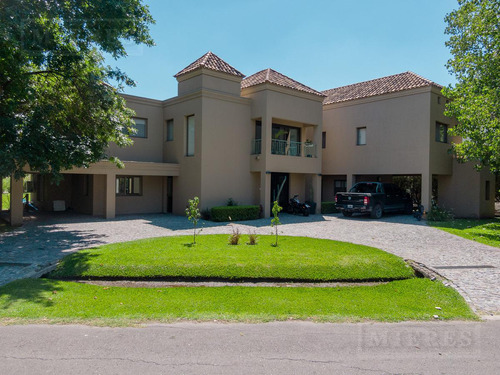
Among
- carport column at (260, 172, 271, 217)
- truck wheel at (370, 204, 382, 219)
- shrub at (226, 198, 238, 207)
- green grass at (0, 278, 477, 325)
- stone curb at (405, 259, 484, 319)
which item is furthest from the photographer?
truck wheel at (370, 204, 382, 219)

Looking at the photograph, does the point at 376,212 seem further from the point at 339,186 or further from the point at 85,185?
the point at 85,185

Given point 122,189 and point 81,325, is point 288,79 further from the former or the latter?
point 81,325

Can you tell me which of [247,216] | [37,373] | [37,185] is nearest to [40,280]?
[37,373]

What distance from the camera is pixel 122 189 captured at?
63.3ft

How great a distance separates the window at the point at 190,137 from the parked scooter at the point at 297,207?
20.5 feet

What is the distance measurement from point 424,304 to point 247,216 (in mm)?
11867

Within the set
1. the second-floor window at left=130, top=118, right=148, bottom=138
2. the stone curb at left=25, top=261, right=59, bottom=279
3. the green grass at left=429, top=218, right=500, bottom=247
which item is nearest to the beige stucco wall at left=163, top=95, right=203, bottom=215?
the second-floor window at left=130, top=118, right=148, bottom=138

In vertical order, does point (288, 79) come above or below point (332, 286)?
above

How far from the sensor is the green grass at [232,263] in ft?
25.6

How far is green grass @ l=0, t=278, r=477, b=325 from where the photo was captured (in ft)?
17.8

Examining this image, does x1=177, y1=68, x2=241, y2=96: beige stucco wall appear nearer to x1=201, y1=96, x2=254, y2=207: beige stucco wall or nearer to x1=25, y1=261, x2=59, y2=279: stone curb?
x1=201, y1=96, x2=254, y2=207: beige stucco wall

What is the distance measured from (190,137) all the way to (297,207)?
23.0ft

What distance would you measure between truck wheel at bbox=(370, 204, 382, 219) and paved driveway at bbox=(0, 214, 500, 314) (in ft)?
1.09

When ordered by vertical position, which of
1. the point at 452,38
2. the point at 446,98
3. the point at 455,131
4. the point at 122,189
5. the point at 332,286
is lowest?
the point at 332,286
